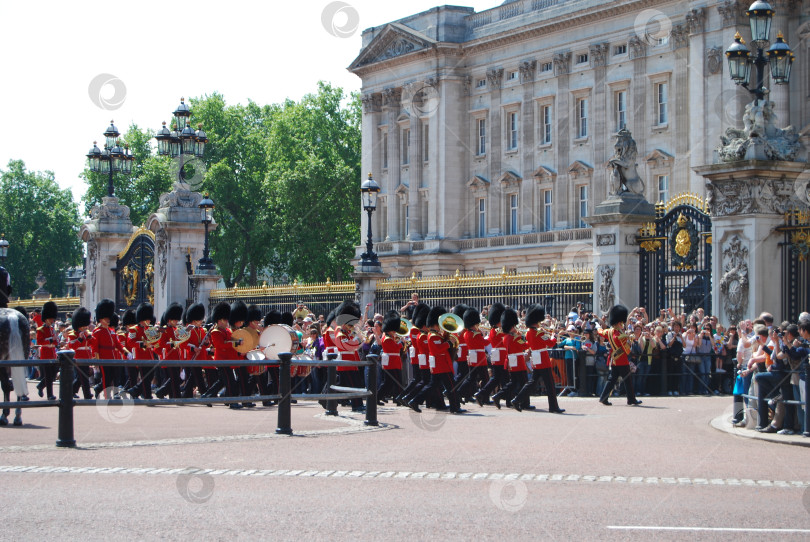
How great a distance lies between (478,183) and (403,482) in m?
51.4

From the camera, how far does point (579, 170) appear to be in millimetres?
55219

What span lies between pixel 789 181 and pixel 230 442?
9669mm

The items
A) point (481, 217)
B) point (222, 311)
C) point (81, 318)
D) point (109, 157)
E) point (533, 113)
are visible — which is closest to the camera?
point (222, 311)

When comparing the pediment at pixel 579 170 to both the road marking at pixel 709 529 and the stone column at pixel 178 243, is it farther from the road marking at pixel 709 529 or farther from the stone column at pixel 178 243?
the road marking at pixel 709 529

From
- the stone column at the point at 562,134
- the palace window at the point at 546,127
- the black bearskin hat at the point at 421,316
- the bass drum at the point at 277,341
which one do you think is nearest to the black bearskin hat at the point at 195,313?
the bass drum at the point at 277,341

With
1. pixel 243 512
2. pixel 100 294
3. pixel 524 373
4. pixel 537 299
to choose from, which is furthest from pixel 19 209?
pixel 243 512

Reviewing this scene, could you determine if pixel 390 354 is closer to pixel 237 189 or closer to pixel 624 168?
pixel 624 168

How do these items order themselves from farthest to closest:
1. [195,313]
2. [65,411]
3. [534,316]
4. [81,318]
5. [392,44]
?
[392,44] < [195,313] < [81,318] < [534,316] < [65,411]

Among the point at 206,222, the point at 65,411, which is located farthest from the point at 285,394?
the point at 206,222

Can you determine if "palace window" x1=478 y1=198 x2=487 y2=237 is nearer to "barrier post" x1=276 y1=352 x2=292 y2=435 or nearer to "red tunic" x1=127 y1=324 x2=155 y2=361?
"red tunic" x1=127 y1=324 x2=155 y2=361

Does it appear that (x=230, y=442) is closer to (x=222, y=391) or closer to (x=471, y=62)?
(x=222, y=391)

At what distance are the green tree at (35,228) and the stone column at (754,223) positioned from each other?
67607 mm

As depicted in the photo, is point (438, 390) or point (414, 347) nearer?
point (438, 390)

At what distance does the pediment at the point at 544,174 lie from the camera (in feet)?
186
